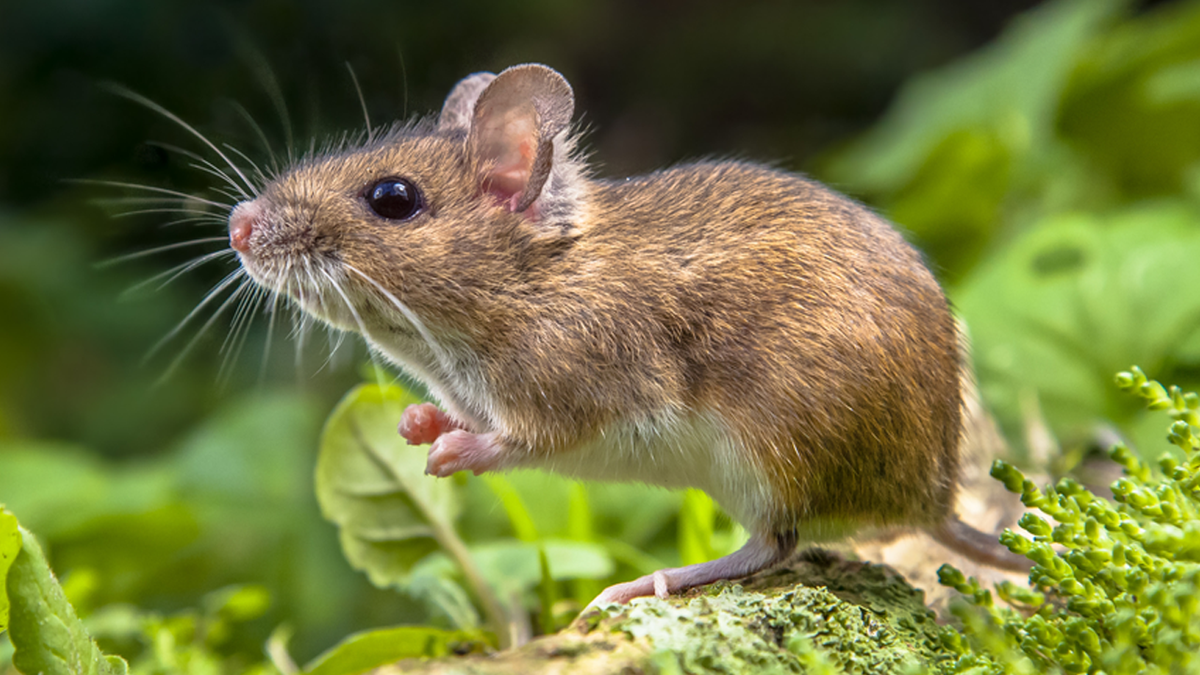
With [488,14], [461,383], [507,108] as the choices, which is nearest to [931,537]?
[461,383]

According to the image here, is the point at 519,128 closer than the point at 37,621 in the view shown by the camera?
No

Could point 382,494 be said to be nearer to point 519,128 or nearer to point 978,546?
point 519,128

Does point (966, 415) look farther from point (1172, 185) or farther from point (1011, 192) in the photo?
point (1172, 185)

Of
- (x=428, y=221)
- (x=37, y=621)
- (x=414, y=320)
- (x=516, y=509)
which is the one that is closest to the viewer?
(x=37, y=621)

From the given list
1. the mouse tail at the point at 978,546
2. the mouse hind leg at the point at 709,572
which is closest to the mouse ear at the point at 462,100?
the mouse hind leg at the point at 709,572

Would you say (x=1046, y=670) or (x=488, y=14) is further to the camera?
(x=488, y=14)

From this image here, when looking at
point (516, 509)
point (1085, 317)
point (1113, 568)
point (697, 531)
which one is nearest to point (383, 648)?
point (516, 509)

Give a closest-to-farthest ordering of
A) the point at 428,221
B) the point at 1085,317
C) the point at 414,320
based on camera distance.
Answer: the point at 414,320 < the point at 428,221 < the point at 1085,317
